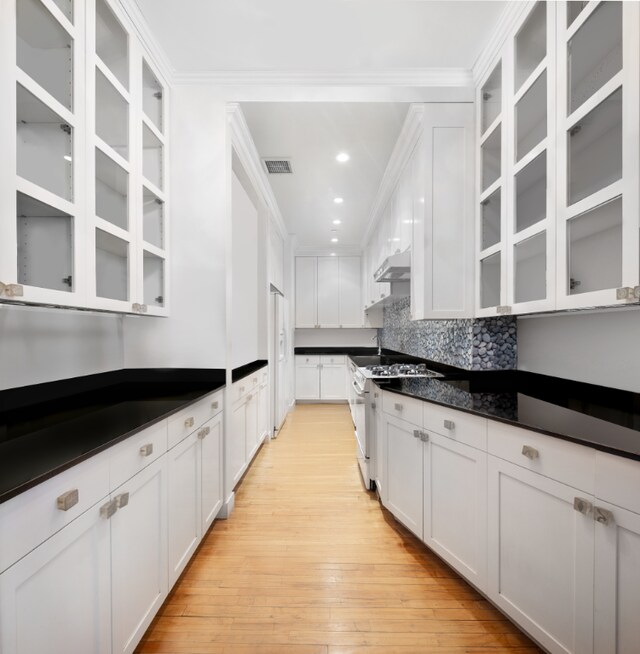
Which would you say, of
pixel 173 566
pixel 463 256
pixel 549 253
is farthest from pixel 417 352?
pixel 173 566

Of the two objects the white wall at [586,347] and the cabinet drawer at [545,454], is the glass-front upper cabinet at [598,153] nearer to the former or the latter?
the white wall at [586,347]

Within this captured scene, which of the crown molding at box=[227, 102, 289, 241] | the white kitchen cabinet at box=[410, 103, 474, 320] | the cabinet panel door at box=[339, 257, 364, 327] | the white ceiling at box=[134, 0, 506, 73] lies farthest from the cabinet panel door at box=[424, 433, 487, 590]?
the cabinet panel door at box=[339, 257, 364, 327]

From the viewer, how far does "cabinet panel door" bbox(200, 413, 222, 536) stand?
1.96 meters

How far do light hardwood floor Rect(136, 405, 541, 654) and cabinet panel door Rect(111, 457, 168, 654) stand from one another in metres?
0.25

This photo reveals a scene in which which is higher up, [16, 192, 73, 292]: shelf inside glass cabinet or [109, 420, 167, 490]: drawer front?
[16, 192, 73, 292]: shelf inside glass cabinet

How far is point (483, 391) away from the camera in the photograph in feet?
6.54

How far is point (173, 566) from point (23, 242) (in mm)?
1456

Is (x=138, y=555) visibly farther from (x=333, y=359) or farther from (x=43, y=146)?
(x=333, y=359)

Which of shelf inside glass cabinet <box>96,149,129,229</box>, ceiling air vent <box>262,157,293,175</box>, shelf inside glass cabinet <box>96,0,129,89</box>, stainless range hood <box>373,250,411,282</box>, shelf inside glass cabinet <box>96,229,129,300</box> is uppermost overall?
ceiling air vent <box>262,157,293,175</box>

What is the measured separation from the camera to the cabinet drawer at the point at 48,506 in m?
0.77

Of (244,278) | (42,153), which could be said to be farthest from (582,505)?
(244,278)

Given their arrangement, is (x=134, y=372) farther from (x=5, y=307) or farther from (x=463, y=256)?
(x=463, y=256)

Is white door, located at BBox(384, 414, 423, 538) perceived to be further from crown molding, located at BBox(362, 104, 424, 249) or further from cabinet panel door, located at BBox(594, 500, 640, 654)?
crown molding, located at BBox(362, 104, 424, 249)

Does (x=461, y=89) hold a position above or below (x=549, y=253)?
above
